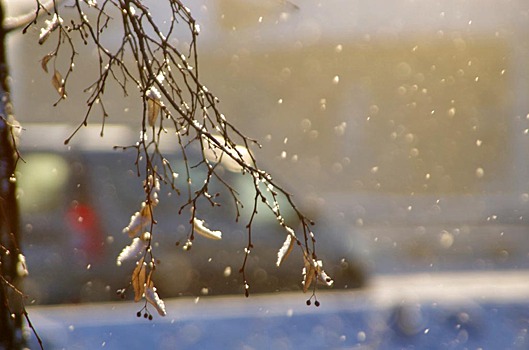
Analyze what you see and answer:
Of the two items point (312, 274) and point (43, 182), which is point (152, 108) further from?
point (43, 182)

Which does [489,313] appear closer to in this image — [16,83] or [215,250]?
[215,250]

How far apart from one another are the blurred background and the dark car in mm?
8289

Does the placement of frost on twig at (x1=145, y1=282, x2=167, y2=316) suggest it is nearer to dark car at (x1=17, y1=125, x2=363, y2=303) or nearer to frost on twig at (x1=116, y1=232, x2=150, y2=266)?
frost on twig at (x1=116, y1=232, x2=150, y2=266)

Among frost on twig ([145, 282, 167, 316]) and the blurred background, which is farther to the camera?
the blurred background

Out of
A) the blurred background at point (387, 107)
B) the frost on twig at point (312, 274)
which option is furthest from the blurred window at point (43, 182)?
the blurred background at point (387, 107)

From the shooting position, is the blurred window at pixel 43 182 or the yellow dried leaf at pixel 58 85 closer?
the yellow dried leaf at pixel 58 85

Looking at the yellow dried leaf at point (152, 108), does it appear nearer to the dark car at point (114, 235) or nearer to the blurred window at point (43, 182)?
the dark car at point (114, 235)

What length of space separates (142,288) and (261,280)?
10.2ft

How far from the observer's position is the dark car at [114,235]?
15.3 ft

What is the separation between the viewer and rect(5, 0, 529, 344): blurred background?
1451 cm

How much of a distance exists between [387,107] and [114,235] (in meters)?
13.1

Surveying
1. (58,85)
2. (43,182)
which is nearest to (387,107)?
(43,182)

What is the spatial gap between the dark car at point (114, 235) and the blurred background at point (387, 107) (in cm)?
829

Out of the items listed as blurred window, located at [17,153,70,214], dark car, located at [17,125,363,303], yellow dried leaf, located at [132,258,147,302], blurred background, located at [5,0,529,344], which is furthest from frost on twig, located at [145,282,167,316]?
blurred background, located at [5,0,529,344]
